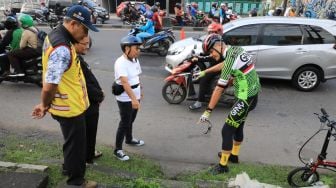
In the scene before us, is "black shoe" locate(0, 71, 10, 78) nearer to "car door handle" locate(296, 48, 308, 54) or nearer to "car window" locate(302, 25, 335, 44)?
"car door handle" locate(296, 48, 308, 54)

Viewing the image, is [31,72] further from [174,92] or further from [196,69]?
[196,69]

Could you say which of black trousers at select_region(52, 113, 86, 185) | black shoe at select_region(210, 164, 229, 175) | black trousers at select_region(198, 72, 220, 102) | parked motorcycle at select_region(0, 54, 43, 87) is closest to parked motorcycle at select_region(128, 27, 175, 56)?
parked motorcycle at select_region(0, 54, 43, 87)

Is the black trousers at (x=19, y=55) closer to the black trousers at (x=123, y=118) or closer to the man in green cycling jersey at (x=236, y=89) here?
the black trousers at (x=123, y=118)

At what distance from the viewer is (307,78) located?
9.00 m

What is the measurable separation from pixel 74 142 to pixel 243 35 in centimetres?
637

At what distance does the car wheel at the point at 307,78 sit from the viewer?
8977 mm

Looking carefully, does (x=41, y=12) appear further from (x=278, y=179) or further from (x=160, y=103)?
(x=278, y=179)

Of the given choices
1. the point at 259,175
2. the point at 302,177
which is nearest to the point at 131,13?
the point at 259,175

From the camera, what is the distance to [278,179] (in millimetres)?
4750

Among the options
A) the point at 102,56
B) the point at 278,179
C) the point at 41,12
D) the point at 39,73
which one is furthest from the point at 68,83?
the point at 41,12

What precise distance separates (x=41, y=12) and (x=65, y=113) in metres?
23.0

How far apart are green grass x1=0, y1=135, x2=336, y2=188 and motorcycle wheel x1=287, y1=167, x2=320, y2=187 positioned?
0.12m

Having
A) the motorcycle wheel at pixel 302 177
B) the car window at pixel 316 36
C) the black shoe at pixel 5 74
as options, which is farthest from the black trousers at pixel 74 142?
the car window at pixel 316 36

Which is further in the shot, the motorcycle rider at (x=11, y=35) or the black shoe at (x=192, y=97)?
the motorcycle rider at (x=11, y=35)
